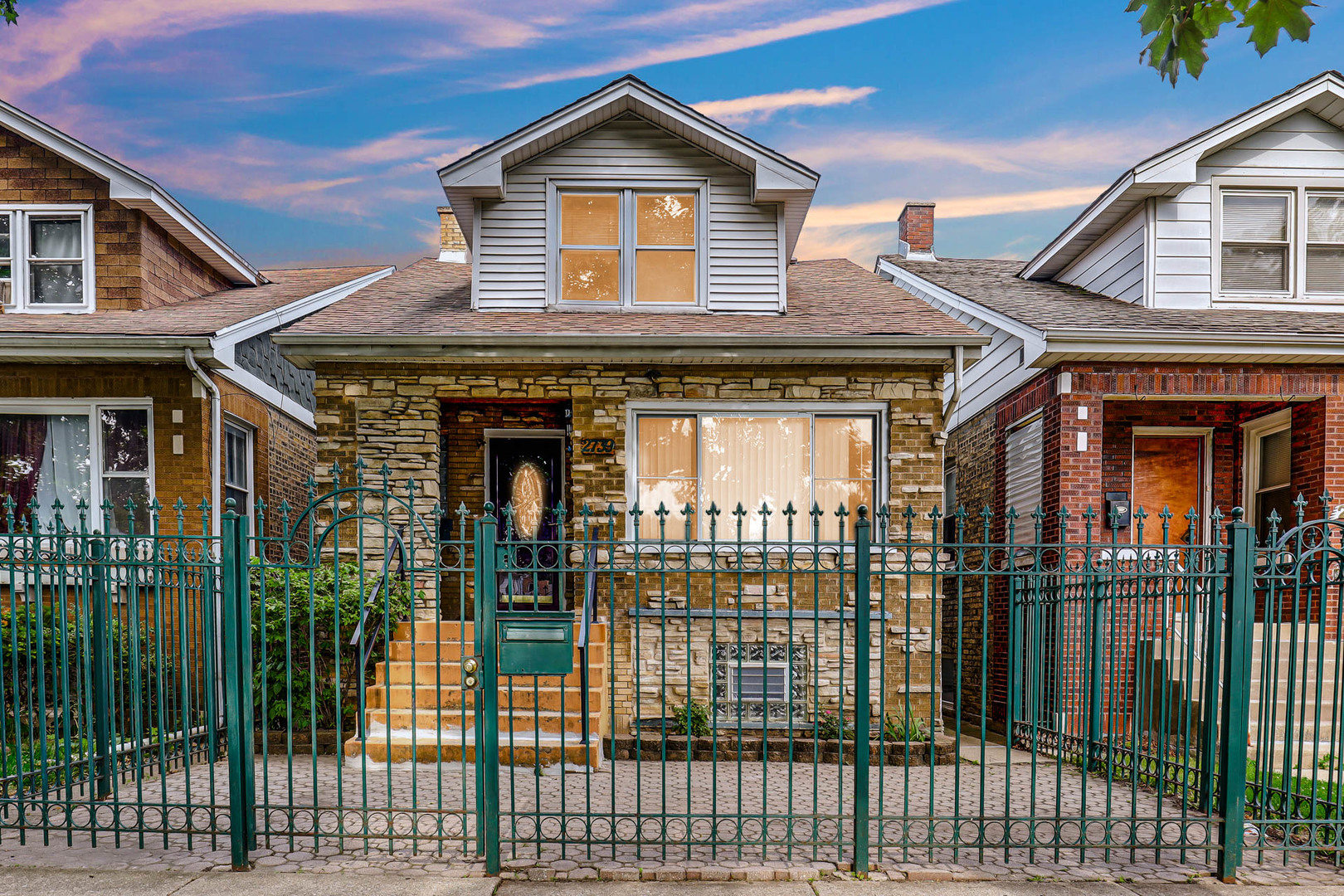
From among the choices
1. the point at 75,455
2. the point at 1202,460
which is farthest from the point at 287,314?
the point at 1202,460

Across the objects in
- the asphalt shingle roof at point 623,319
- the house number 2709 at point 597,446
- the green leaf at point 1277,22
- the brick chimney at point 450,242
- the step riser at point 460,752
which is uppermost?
the brick chimney at point 450,242

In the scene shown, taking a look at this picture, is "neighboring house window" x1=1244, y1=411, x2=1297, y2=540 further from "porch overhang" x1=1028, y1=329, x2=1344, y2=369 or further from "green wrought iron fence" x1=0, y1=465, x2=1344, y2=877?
"porch overhang" x1=1028, y1=329, x2=1344, y2=369

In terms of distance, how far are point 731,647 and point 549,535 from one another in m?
3.53

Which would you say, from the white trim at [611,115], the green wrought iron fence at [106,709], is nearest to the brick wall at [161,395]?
the green wrought iron fence at [106,709]

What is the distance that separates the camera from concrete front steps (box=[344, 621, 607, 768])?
7914 millimetres

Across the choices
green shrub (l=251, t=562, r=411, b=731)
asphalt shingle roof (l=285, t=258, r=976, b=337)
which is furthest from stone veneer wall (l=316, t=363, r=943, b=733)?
green shrub (l=251, t=562, r=411, b=731)

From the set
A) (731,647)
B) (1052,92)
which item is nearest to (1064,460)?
(731,647)

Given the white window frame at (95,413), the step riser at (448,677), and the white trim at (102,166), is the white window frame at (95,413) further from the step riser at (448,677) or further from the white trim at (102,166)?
the step riser at (448,677)

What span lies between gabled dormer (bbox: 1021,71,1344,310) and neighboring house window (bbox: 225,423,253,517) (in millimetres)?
11295

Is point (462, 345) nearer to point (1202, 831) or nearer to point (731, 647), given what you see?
point (731, 647)

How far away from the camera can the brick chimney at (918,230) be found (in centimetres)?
1644

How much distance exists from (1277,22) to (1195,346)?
6.93m

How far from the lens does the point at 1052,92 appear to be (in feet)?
69.6

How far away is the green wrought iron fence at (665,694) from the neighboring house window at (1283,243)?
10.2 feet
